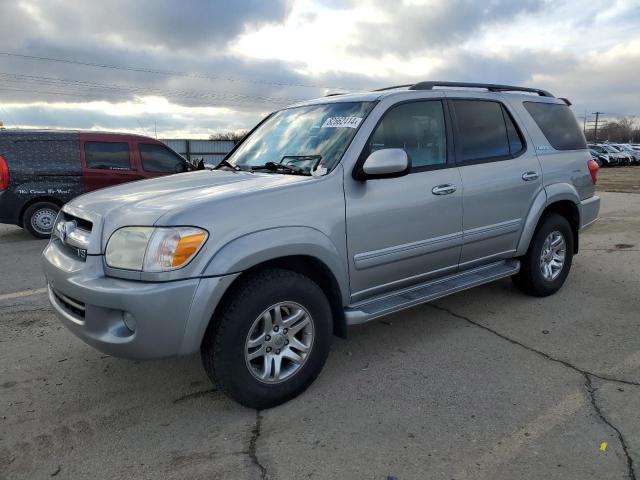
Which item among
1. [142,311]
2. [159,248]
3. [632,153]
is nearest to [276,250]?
[159,248]

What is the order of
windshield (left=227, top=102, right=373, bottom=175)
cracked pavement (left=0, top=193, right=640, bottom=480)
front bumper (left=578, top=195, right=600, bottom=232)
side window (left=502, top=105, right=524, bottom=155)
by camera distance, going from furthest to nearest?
1. front bumper (left=578, top=195, right=600, bottom=232)
2. side window (left=502, top=105, right=524, bottom=155)
3. windshield (left=227, top=102, right=373, bottom=175)
4. cracked pavement (left=0, top=193, right=640, bottom=480)

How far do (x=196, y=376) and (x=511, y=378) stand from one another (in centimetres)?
209

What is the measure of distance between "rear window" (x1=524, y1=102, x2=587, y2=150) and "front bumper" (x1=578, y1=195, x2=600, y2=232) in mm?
558

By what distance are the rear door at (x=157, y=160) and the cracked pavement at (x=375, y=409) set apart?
5176mm

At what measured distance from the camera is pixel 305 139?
3.72 m

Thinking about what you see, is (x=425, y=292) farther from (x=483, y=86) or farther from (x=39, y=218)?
(x=39, y=218)

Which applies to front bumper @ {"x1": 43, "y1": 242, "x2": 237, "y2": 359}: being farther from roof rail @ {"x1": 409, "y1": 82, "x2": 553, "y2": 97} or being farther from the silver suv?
roof rail @ {"x1": 409, "y1": 82, "x2": 553, "y2": 97}

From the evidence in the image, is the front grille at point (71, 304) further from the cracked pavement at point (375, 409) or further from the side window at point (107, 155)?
the side window at point (107, 155)

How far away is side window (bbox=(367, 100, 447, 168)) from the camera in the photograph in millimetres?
3609

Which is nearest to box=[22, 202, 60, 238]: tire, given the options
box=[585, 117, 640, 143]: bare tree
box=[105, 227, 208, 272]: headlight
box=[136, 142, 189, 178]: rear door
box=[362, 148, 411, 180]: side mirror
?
box=[136, 142, 189, 178]: rear door

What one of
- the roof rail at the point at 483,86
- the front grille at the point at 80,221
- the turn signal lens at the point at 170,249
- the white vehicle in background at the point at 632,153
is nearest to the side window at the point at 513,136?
the roof rail at the point at 483,86

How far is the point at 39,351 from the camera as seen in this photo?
Result: 3846 millimetres

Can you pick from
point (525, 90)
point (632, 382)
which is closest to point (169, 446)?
point (632, 382)

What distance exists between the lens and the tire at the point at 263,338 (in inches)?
108
